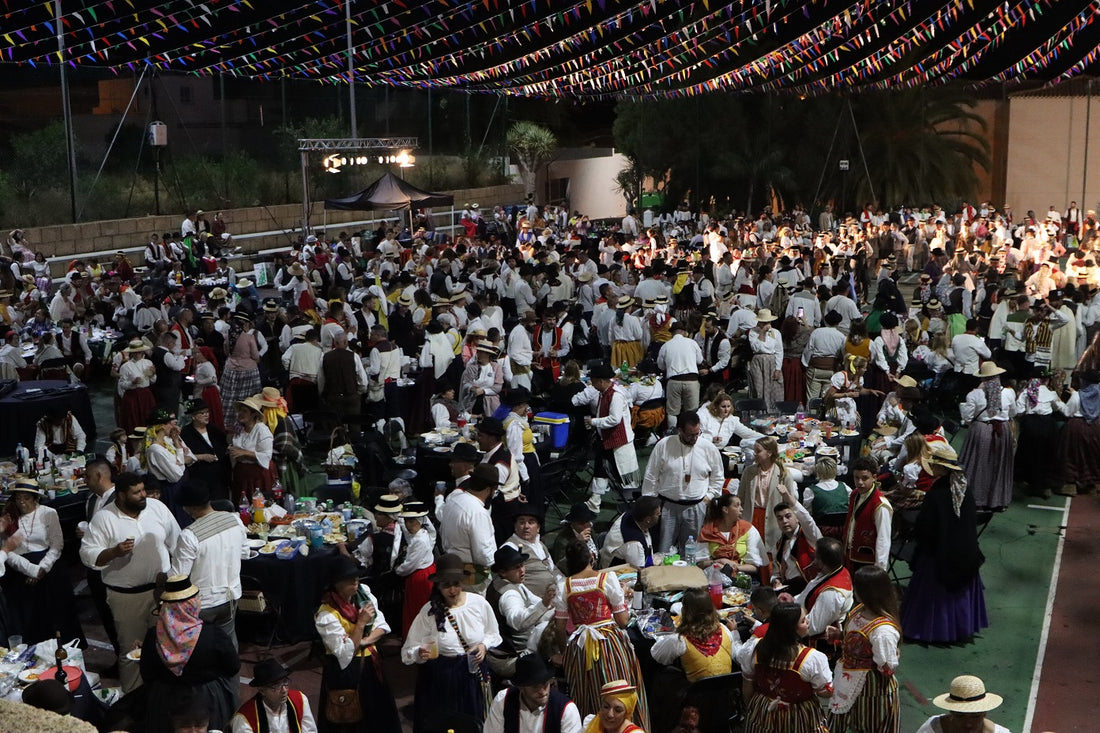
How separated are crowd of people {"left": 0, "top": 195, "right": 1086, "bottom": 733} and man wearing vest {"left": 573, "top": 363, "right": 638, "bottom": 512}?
2 centimetres

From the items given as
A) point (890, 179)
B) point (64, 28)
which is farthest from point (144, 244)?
point (890, 179)

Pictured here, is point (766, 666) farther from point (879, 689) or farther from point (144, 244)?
point (144, 244)

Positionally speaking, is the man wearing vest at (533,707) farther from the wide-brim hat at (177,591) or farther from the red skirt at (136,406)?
the red skirt at (136,406)

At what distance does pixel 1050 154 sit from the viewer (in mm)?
32469

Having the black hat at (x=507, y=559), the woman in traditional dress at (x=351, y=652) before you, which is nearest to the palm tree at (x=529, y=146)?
the black hat at (x=507, y=559)

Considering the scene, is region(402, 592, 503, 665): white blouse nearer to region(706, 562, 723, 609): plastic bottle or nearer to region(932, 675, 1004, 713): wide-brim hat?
region(706, 562, 723, 609): plastic bottle

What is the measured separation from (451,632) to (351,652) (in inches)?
19.7

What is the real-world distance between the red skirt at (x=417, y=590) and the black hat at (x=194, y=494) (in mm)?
1277

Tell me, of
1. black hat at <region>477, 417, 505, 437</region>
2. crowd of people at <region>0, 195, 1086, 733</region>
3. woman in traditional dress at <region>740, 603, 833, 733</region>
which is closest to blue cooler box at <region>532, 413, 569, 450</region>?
crowd of people at <region>0, 195, 1086, 733</region>

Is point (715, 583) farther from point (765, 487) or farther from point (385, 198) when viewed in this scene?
point (385, 198)

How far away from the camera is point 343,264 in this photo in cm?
2022

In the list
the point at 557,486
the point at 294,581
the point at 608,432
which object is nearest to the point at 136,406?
the point at 557,486

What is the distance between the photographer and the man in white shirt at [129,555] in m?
6.83

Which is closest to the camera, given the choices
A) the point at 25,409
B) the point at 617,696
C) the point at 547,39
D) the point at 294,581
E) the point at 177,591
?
the point at 617,696
